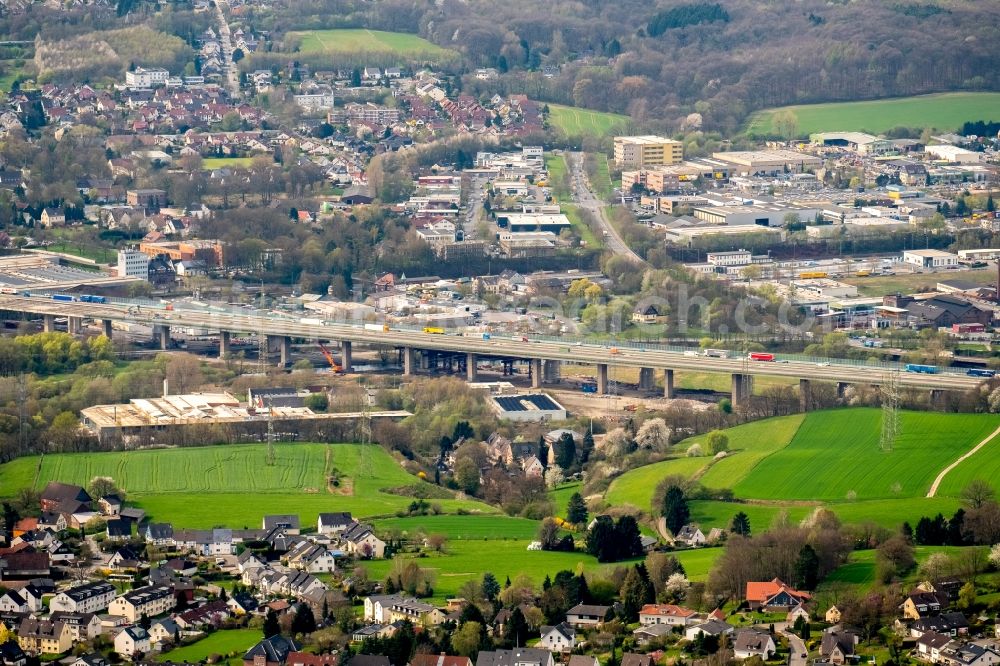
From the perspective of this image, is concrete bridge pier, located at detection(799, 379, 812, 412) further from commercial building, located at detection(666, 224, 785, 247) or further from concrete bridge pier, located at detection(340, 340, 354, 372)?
commercial building, located at detection(666, 224, 785, 247)

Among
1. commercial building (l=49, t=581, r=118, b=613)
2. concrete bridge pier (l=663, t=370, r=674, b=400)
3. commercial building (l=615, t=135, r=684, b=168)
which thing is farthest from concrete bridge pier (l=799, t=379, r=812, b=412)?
commercial building (l=615, t=135, r=684, b=168)

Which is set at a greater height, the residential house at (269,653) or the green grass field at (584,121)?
the green grass field at (584,121)

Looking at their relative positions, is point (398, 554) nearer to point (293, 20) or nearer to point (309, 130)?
point (309, 130)

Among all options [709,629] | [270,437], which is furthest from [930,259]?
[709,629]

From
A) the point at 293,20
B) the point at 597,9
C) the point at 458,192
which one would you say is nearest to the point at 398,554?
the point at 458,192

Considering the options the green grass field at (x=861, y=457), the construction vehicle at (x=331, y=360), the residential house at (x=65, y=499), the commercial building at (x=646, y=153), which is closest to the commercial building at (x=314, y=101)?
the commercial building at (x=646, y=153)

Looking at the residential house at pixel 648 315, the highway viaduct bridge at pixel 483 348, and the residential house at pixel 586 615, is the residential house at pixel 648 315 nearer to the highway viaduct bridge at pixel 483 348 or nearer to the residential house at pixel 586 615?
the highway viaduct bridge at pixel 483 348
